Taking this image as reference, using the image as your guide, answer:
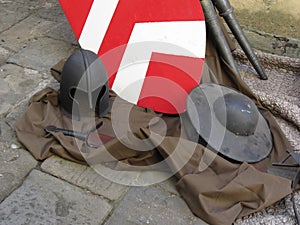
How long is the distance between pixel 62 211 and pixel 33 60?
4.30 ft

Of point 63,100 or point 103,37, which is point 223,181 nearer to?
point 63,100

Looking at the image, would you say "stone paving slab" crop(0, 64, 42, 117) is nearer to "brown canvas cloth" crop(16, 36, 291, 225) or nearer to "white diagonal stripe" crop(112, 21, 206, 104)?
"brown canvas cloth" crop(16, 36, 291, 225)

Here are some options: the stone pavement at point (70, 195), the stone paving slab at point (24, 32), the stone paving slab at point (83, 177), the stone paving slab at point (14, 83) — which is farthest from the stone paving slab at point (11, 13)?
the stone paving slab at point (83, 177)

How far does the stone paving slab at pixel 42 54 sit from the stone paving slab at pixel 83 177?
2.86 feet

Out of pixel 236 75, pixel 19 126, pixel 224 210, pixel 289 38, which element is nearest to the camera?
pixel 224 210

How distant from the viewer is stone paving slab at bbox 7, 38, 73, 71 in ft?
9.29

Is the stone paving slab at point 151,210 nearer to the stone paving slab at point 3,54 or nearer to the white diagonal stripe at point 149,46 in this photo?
the white diagonal stripe at point 149,46

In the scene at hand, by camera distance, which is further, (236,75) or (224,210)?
(236,75)

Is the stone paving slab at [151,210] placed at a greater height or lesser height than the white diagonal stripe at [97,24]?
lesser

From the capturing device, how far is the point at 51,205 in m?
1.91

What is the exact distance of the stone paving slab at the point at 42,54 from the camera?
283 cm

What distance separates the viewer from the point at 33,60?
287 centimetres

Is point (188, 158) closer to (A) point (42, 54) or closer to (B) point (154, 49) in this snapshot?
(B) point (154, 49)

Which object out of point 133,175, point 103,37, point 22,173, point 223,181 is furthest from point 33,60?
point 223,181
